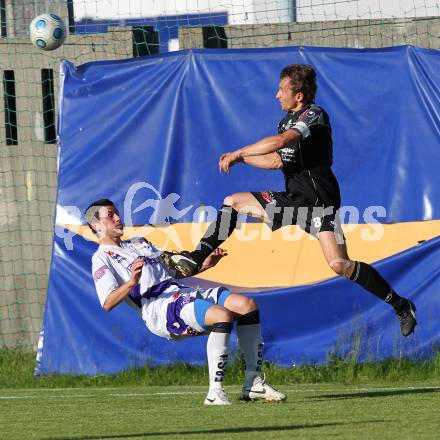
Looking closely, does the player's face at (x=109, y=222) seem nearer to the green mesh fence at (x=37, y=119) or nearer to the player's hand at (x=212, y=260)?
the player's hand at (x=212, y=260)

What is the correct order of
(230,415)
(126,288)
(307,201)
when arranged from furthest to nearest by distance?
(307,201) → (126,288) → (230,415)

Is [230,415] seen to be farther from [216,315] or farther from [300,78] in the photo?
[300,78]

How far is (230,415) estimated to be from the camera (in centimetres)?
688

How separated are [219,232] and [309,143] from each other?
886 mm

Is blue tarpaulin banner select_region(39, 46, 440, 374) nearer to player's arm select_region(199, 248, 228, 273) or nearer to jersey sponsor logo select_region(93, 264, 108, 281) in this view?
player's arm select_region(199, 248, 228, 273)

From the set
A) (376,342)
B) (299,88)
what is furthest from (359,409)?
(376,342)

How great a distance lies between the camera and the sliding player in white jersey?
752cm

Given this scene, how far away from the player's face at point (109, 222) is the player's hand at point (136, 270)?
25.3 inches

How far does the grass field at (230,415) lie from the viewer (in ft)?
20.0

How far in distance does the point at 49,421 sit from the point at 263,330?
3908 millimetres

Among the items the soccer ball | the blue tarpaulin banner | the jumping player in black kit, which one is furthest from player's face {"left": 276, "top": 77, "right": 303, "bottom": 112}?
the soccer ball

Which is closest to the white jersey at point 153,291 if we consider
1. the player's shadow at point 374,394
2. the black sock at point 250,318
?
the black sock at point 250,318

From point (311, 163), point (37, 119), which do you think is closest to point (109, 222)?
point (311, 163)

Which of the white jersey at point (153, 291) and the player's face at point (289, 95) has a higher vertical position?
the player's face at point (289, 95)
